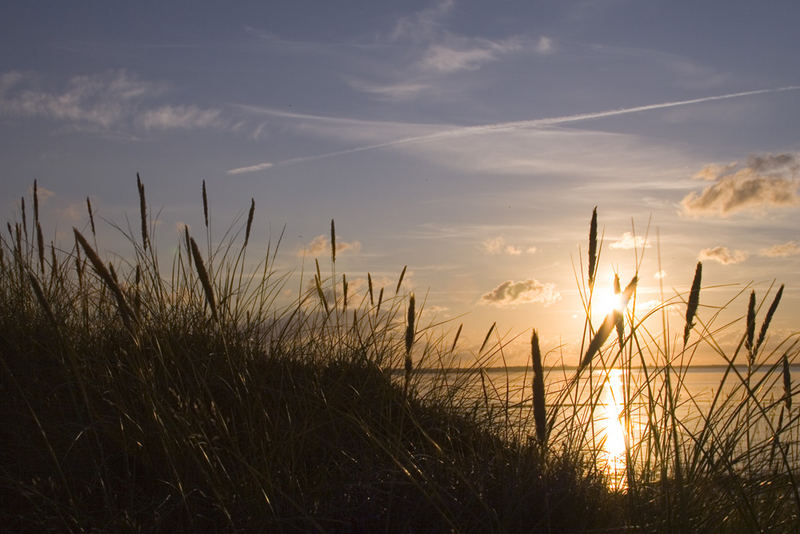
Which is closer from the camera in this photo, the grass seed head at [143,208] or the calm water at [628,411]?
the calm water at [628,411]

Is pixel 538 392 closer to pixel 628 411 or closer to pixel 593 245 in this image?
pixel 593 245

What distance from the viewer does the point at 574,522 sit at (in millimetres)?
2338

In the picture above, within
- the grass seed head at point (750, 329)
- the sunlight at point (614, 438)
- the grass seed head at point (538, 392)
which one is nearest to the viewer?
the grass seed head at point (538, 392)

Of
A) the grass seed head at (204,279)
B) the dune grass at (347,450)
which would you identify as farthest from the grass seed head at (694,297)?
the grass seed head at (204,279)

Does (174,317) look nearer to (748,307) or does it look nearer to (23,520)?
(23,520)

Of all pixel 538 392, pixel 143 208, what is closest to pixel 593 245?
pixel 538 392

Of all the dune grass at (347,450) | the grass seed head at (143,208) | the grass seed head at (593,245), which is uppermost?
the grass seed head at (143,208)

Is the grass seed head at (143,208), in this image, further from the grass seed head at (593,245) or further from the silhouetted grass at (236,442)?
the grass seed head at (593,245)

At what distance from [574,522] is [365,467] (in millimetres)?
764

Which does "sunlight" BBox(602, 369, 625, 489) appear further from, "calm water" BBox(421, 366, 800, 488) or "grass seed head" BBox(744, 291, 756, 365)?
"grass seed head" BBox(744, 291, 756, 365)

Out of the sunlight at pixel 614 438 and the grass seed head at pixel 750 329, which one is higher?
the grass seed head at pixel 750 329

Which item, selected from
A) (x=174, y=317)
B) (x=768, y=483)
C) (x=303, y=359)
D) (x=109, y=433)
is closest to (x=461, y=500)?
(x=768, y=483)

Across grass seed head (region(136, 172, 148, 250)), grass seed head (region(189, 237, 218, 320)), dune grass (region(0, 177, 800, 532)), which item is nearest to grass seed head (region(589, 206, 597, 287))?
dune grass (region(0, 177, 800, 532))

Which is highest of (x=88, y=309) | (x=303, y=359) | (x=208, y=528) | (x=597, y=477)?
(x=88, y=309)
